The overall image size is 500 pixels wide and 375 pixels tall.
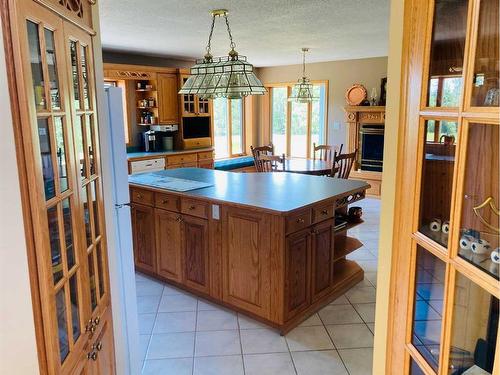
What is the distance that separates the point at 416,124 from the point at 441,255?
0.34 m

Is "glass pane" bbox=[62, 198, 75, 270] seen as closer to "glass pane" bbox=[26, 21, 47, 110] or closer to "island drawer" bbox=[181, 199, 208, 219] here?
"glass pane" bbox=[26, 21, 47, 110]

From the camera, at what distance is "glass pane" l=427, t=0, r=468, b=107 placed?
2.89ft

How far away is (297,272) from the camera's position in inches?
110

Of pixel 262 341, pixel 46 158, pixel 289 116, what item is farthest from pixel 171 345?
pixel 289 116

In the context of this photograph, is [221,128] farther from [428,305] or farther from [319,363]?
[428,305]

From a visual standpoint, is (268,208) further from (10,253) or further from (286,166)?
(286,166)

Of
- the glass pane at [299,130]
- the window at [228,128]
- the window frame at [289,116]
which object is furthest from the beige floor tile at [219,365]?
the glass pane at [299,130]

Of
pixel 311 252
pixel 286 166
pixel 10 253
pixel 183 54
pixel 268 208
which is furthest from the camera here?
pixel 183 54

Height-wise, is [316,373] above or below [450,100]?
below

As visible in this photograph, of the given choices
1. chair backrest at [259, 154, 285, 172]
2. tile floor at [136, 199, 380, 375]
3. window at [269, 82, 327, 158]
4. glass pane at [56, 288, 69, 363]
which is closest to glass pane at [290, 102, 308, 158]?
window at [269, 82, 327, 158]

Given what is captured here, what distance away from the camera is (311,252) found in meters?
2.88

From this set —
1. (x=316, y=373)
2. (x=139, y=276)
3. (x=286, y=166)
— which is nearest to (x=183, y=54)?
(x=286, y=166)

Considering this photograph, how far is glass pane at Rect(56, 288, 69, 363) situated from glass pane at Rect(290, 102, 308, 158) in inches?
275

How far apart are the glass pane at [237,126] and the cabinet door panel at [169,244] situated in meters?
5.02
